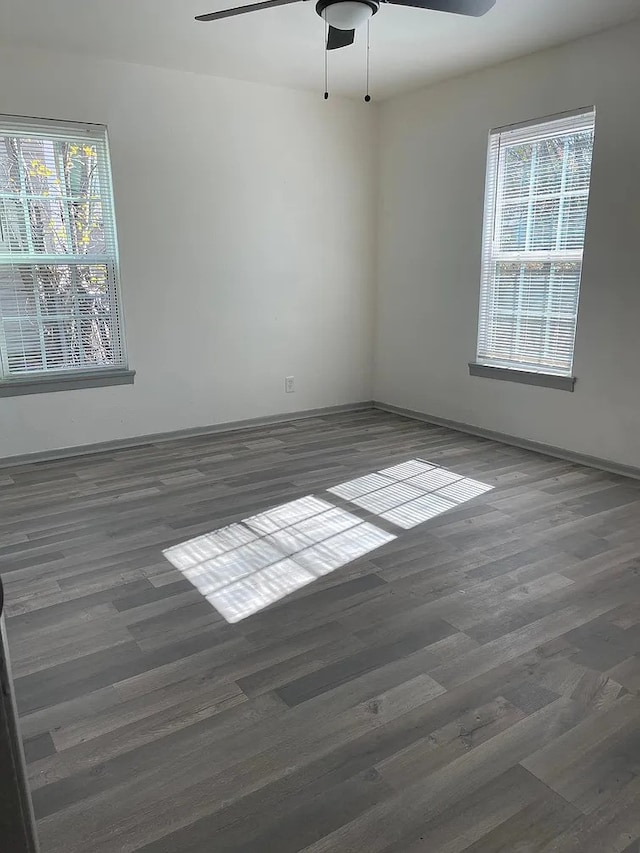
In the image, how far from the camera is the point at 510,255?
4.48m

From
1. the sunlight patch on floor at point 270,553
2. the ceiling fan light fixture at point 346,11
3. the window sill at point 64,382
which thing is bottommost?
the sunlight patch on floor at point 270,553

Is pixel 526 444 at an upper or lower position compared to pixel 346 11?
lower

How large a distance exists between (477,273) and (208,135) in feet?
7.61

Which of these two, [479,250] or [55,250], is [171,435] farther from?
[479,250]

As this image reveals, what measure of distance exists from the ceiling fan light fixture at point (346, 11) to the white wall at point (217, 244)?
2115mm

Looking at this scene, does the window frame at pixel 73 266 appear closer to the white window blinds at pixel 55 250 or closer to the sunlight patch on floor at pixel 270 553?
the white window blinds at pixel 55 250

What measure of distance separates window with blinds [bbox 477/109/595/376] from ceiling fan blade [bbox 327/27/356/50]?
1721mm

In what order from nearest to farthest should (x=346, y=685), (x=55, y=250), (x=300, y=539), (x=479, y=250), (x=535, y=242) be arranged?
(x=346, y=685), (x=300, y=539), (x=55, y=250), (x=535, y=242), (x=479, y=250)

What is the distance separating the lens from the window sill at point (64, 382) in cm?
416

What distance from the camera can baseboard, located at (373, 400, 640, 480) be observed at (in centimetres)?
399

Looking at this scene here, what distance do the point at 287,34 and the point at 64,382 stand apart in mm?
2706

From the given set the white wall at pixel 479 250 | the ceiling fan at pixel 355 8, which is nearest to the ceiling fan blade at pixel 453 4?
the ceiling fan at pixel 355 8

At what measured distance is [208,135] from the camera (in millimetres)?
4594

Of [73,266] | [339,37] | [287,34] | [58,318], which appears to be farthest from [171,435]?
[339,37]
